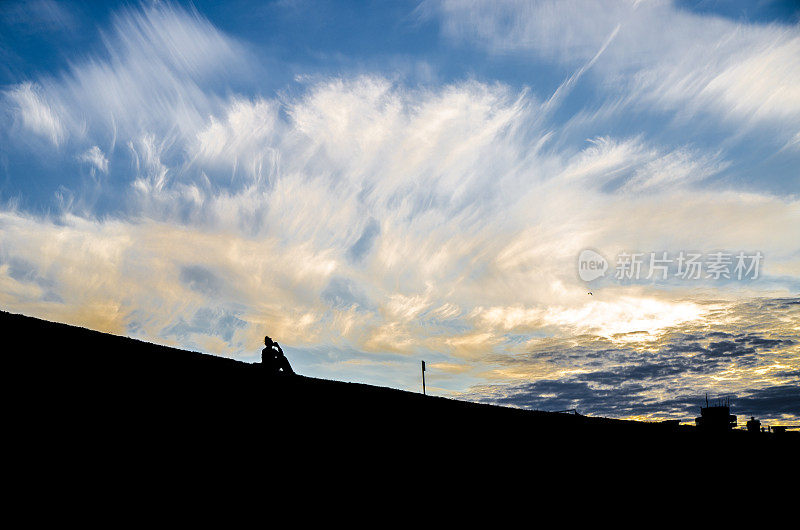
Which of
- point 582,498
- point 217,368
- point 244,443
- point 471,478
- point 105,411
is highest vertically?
point 217,368

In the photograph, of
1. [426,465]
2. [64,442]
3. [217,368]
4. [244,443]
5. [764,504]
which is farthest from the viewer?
[764,504]

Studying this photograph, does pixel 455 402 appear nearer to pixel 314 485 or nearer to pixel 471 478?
pixel 471 478

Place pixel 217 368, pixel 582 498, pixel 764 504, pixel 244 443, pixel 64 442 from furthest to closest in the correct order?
pixel 764 504
pixel 582 498
pixel 217 368
pixel 244 443
pixel 64 442

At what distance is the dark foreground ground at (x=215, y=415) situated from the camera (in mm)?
3395

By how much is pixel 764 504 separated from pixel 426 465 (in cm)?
664

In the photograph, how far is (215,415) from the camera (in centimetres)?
415

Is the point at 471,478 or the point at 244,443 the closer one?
the point at 244,443

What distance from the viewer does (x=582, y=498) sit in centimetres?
632

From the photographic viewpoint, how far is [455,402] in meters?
6.50

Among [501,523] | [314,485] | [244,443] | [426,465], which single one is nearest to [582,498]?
[501,523]

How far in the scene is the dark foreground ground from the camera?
11.1 feet

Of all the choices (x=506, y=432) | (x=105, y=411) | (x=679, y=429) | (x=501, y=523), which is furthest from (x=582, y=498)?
(x=105, y=411)

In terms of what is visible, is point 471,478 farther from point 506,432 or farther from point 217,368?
point 217,368

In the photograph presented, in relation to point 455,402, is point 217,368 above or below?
above
